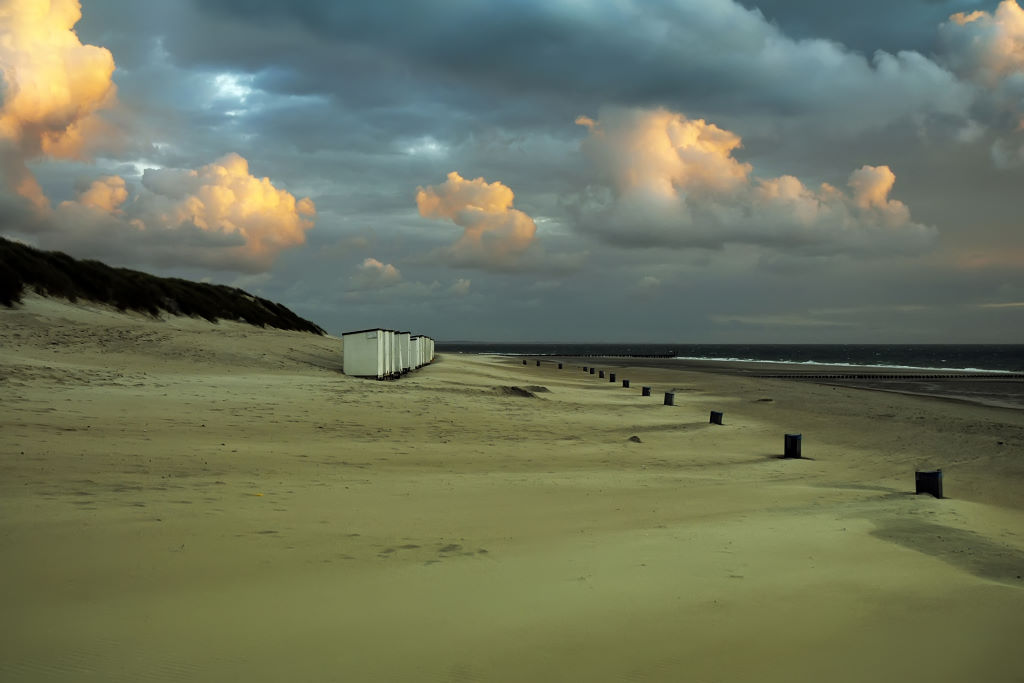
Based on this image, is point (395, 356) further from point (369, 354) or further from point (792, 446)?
point (792, 446)

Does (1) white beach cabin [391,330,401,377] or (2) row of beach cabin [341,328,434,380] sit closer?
(2) row of beach cabin [341,328,434,380]

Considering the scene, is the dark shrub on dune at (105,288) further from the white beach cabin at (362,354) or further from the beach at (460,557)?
the beach at (460,557)

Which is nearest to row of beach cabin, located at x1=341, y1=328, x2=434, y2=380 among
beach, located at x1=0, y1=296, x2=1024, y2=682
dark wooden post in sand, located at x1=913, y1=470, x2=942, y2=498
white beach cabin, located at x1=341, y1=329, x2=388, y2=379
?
white beach cabin, located at x1=341, y1=329, x2=388, y2=379

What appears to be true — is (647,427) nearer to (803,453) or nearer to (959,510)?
(803,453)

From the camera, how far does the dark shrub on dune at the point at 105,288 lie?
1309 inches

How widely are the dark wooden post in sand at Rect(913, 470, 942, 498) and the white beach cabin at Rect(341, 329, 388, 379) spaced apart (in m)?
20.8

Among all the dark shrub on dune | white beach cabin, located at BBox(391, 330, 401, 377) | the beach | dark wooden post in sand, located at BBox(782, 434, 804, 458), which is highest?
the dark shrub on dune

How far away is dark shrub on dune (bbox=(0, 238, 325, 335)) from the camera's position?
3325 cm

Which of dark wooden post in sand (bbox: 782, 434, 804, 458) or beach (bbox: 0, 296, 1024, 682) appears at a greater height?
beach (bbox: 0, 296, 1024, 682)

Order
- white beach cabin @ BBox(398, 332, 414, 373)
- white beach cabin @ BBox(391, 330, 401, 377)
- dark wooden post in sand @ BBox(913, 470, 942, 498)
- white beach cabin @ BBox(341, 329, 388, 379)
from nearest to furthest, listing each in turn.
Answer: dark wooden post in sand @ BBox(913, 470, 942, 498)
white beach cabin @ BBox(341, 329, 388, 379)
white beach cabin @ BBox(391, 330, 401, 377)
white beach cabin @ BBox(398, 332, 414, 373)

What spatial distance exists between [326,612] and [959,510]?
840cm

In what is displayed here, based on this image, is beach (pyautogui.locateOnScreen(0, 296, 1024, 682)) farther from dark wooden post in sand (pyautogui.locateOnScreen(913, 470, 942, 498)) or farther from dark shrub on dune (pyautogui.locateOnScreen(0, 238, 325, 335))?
dark shrub on dune (pyautogui.locateOnScreen(0, 238, 325, 335))

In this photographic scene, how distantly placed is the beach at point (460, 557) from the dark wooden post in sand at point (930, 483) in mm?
391

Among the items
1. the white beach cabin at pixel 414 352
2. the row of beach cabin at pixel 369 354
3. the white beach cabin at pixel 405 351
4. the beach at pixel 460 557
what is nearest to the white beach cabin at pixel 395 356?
the row of beach cabin at pixel 369 354
